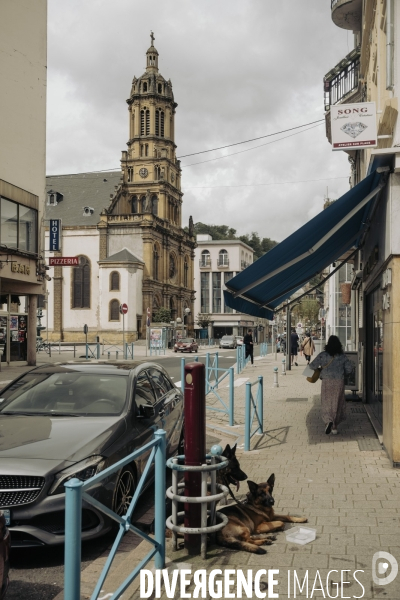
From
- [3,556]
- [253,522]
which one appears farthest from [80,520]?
[253,522]

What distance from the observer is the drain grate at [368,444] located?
914cm

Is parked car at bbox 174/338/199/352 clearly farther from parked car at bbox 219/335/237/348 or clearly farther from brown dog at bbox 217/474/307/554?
brown dog at bbox 217/474/307/554

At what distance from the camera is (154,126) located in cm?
8038

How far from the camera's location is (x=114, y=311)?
6869cm

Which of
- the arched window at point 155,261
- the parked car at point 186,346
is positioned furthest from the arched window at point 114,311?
the parked car at point 186,346

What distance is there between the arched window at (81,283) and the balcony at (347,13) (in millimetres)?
54546

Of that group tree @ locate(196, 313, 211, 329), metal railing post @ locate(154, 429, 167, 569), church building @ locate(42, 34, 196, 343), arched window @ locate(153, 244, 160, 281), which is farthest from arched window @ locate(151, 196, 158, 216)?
metal railing post @ locate(154, 429, 167, 569)

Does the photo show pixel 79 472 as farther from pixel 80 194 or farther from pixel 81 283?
pixel 80 194

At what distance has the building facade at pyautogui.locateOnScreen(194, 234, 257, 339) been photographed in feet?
341

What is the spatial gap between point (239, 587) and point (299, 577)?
18.1 inches

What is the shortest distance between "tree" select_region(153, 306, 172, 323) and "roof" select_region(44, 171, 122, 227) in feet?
41.8

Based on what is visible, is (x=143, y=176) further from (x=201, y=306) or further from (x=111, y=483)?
(x=111, y=483)

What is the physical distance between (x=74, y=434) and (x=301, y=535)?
86.3 inches

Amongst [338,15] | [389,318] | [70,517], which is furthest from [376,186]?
[338,15]
